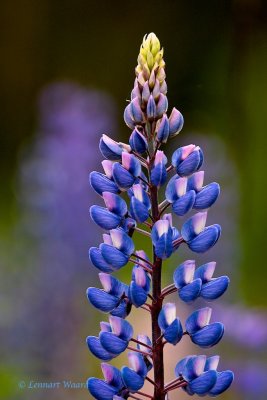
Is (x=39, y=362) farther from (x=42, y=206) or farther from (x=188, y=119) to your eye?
(x=188, y=119)

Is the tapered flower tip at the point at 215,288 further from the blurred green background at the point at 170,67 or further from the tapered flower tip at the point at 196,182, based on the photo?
the blurred green background at the point at 170,67

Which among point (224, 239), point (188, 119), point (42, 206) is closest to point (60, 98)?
point (42, 206)

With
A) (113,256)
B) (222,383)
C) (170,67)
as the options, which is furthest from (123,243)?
(170,67)

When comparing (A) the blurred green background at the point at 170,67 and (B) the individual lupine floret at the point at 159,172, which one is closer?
(B) the individual lupine floret at the point at 159,172

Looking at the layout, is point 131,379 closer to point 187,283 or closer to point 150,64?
point 187,283

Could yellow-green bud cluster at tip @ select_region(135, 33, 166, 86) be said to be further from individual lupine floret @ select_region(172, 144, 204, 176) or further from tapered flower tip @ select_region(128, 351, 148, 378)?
tapered flower tip @ select_region(128, 351, 148, 378)

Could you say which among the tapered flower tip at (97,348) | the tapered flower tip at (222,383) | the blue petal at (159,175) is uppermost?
the blue petal at (159,175)

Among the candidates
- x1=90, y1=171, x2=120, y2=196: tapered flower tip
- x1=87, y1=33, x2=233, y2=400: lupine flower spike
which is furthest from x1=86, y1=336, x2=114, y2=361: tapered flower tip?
x1=90, y1=171, x2=120, y2=196: tapered flower tip

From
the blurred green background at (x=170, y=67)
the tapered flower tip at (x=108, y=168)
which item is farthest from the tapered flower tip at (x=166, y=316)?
the blurred green background at (x=170, y=67)
